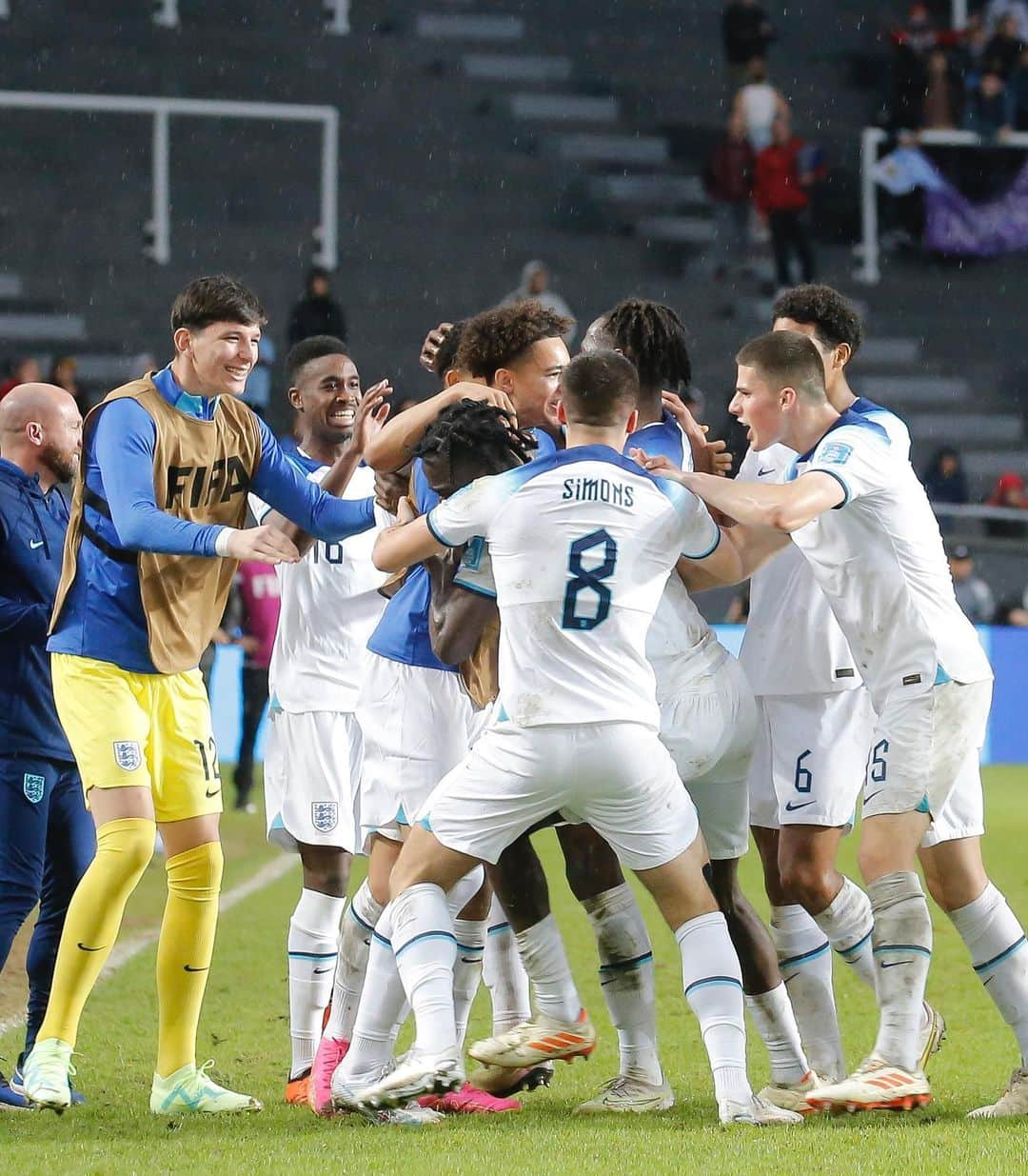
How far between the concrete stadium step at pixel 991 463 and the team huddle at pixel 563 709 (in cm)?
1596

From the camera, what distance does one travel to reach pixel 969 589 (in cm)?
1717

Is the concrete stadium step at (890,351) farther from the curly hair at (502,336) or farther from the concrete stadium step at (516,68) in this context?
the curly hair at (502,336)

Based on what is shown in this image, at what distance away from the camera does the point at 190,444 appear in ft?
17.1

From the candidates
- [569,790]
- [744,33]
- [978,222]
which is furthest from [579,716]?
[978,222]

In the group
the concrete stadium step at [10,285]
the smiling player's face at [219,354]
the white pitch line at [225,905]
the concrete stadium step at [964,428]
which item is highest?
the concrete stadium step at [10,285]

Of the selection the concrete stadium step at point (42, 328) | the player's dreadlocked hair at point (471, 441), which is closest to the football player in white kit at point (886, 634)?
the player's dreadlocked hair at point (471, 441)

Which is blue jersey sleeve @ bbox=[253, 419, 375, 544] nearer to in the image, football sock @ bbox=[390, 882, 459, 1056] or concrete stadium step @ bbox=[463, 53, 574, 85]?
football sock @ bbox=[390, 882, 459, 1056]

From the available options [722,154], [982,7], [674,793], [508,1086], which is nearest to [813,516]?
[674,793]

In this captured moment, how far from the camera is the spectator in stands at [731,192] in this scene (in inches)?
846

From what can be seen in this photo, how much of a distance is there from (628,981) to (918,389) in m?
17.8

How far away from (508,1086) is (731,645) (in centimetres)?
1095

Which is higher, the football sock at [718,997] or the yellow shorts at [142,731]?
the yellow shorts at [142,731]

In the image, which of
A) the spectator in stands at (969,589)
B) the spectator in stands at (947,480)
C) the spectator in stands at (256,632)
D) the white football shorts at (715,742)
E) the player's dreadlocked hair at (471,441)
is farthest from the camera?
the spectator in stands at (947,480)

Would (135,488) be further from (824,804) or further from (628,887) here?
(824,804)
